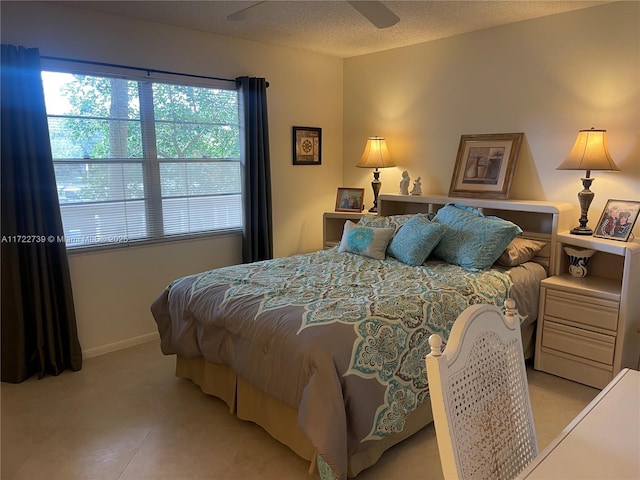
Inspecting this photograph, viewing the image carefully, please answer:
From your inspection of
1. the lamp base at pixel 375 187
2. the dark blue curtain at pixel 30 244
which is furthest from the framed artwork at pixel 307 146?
the dark blue curtain at pixel 30 244

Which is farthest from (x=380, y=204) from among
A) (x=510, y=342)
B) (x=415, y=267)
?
(x=510, y=342)

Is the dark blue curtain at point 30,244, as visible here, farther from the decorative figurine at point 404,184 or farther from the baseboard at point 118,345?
the decorative figurine at point 404,184

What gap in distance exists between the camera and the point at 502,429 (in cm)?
132

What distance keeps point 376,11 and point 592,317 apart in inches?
86.4

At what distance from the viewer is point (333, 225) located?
15.2ft

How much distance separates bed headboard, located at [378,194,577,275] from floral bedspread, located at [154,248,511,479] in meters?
0.60

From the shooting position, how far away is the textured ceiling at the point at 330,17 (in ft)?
10.2

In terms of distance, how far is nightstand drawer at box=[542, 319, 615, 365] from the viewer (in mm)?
2848

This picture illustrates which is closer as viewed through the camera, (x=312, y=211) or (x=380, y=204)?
(x=380, y=204)

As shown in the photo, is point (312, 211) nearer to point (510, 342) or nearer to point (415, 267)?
point (415, 267)

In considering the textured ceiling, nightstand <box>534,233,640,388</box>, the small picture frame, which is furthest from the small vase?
the small picture frame

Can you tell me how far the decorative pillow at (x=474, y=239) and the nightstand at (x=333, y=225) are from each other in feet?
3.84

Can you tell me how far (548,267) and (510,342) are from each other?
2.12 metres

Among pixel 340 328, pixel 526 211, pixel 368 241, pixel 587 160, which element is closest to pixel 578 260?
pixel 526 211
